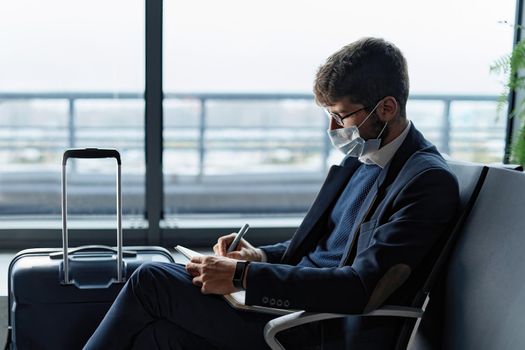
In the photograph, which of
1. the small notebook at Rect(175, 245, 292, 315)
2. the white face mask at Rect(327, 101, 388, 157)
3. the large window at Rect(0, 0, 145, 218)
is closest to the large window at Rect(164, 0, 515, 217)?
the large window at Rect(0, 0, 145, 218)

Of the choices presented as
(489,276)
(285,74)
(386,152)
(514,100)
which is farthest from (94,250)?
(514,100)

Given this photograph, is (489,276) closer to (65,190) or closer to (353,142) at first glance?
(353,142)

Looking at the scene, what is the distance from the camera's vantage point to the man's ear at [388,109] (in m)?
1.86

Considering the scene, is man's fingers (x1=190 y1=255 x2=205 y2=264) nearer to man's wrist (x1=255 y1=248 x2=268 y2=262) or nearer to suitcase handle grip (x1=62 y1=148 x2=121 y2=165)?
man's wrist (x1=255 y1=248 x2=268 y2=262)

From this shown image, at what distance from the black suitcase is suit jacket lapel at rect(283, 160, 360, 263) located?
0.52 metres

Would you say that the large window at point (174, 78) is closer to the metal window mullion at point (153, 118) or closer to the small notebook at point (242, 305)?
the metal window mullion at point (153, 118)

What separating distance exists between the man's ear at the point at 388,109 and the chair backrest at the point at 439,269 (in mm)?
221

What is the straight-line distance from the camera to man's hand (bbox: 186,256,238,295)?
5.72 feet

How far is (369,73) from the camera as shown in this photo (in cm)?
184

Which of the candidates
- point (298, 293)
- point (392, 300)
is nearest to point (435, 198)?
point (392, 300)

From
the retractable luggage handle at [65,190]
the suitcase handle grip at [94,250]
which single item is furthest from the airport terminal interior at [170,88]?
the retractable luggage handle at [65,190]

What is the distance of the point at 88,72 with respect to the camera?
132 inches

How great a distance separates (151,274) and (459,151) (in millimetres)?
2329

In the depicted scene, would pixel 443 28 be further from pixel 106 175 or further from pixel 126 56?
pixel 106 175
